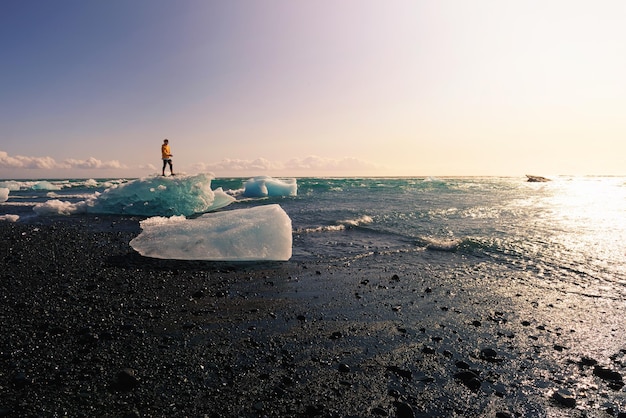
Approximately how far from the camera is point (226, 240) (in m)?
7.62

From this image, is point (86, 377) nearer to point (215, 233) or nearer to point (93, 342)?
point (93, 342)

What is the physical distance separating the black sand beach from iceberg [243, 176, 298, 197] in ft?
76.4

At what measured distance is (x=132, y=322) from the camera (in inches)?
173

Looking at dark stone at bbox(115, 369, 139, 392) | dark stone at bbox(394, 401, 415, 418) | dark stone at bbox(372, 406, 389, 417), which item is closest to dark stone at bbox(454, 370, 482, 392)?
dark stone at bbox(394, 401, 415, 418)

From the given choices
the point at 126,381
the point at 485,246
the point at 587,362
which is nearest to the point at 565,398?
the point at 587,362

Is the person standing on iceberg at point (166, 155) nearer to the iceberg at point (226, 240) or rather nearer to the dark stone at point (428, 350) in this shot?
the iceberg at point (226, 240)

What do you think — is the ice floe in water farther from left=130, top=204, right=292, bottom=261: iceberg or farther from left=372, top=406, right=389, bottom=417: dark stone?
left=372, top=406, right=389, bottom=417: dark stone

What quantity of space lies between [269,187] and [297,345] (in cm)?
2735

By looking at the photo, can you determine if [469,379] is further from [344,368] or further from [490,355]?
[344,368]

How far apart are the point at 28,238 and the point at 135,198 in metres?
6.31

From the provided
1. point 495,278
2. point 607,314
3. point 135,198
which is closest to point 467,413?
point 607,314

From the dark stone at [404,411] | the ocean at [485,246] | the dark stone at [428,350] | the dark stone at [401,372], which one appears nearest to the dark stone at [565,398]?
the dark stone at [428,350]

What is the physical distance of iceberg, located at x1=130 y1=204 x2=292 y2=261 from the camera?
7.58 meters

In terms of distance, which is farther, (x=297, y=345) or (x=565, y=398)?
(x=297, y=345)
